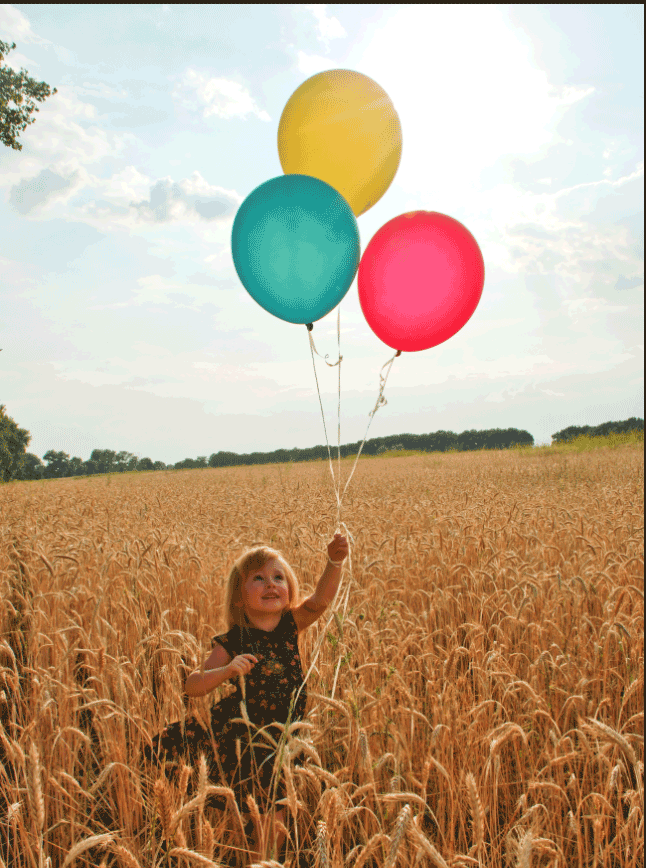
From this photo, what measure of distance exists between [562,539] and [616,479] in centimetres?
705

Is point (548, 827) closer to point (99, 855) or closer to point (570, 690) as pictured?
point (570, 690)

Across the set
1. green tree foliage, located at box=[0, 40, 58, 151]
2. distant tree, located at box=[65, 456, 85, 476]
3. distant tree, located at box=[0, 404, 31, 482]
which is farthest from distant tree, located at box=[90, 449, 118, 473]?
green tree foliage, located at box=[0, 40, 58, 151]

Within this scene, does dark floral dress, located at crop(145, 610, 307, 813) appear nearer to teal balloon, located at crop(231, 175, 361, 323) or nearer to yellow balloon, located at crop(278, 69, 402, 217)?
teal balloon, located at crop(231, 175, 361, 323)

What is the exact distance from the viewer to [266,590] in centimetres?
225

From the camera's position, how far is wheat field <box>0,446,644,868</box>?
1.58 m

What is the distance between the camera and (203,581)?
3.66m

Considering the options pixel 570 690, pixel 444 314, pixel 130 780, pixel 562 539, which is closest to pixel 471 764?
pixel 570 690

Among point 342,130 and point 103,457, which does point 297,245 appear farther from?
point 103,457

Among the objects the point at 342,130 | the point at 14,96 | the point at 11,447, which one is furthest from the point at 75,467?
the point at 342,130

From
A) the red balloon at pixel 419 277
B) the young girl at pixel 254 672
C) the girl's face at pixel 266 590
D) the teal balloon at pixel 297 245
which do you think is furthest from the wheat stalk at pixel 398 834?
the red balloon at pixel 419 277

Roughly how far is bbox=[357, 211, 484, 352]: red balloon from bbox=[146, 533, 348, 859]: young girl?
1.31m

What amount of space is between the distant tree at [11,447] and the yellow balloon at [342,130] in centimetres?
4105

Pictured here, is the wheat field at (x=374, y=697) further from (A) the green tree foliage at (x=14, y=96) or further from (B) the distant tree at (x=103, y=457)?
(B) the distant tree at (x=103, y=457)

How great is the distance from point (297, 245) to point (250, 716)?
7.11 feet
